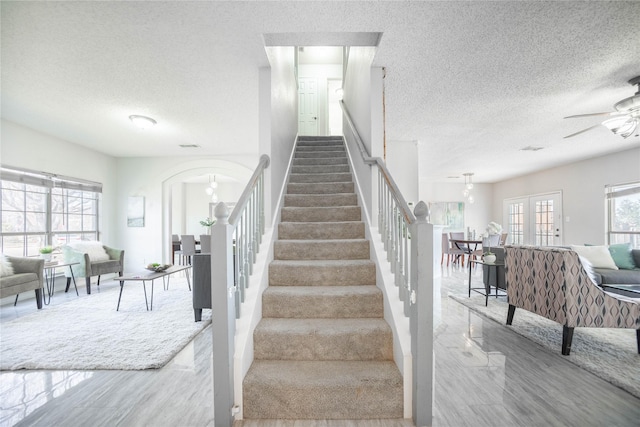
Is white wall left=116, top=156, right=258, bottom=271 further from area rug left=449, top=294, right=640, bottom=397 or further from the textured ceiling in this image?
area rug left=449, top=294, right=640, bottom=397

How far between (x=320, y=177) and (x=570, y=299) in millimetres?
3007

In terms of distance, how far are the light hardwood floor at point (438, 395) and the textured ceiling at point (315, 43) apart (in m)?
2.73

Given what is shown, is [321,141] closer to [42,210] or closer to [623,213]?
[42,210]

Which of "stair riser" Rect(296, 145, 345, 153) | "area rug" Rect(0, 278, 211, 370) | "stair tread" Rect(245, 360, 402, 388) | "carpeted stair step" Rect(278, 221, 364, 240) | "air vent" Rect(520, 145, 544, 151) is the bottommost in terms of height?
"area rug" Rect(0, 278, 211, 370)

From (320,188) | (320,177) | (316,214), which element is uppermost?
(320,177)

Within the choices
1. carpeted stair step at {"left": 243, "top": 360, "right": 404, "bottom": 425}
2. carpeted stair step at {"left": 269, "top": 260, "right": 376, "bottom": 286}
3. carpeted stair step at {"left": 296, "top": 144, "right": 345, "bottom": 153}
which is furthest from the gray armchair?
carpeted stair step at {"left": 243, "top": 360, "right": 404, "bottom": 425}

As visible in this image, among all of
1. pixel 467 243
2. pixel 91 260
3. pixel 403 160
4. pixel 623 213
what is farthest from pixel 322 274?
pixel 623 213

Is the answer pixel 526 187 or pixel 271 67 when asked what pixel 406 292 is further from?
pixel 526 187

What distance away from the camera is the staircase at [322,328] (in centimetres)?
180

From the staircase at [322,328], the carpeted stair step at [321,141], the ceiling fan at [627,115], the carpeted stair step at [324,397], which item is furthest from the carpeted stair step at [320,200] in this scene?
the ceiling fan at [627,115]

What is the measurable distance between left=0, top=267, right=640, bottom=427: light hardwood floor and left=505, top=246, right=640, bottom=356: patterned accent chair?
379 mm

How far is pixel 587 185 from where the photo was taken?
6.98 m

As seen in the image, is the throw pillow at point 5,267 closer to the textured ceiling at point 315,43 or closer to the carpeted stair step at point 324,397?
the textured ceiling at point 315,43

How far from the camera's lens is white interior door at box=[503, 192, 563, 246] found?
802cm
